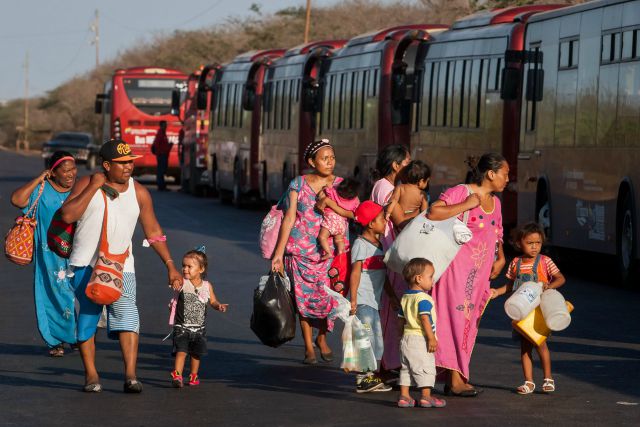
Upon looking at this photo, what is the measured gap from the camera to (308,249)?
11.9 m

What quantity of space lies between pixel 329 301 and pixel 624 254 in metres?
7.10

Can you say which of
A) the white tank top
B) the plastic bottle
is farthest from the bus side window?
the white tank top

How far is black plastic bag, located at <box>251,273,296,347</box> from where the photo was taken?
11531 mm

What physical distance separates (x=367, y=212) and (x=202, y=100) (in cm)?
3480

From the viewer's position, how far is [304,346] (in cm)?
1287

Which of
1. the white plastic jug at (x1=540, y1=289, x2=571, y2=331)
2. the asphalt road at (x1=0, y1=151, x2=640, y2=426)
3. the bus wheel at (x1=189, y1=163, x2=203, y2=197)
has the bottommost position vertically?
the bus wheel at (x1=189, y1=163, x2=203, y2=197)

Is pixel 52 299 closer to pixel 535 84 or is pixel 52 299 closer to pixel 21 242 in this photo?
pixel 21 242

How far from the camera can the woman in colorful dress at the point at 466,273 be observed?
398 inches

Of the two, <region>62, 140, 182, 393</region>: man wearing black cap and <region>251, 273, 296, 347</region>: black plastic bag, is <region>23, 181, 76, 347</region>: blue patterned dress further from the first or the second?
<region>251, 273, 296, 347</region>: black plastic bag

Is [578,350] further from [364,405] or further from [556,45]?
[556,45]

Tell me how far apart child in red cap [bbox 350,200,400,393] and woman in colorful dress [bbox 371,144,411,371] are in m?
0.06

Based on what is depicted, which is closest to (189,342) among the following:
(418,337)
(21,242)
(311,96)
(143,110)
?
(418,337)

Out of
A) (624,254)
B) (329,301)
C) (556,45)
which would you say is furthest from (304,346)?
(556,45)

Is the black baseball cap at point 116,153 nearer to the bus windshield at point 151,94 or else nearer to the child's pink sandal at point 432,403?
the child's pink sandal at point 432,403
